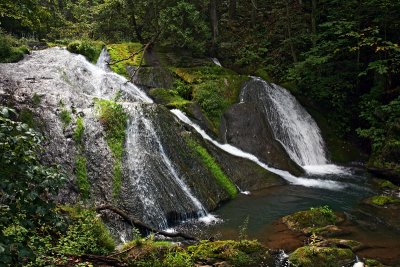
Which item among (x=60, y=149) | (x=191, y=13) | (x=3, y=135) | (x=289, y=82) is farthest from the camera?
(x=289, y=82)

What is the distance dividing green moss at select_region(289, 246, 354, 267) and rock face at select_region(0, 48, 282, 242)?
3684 mm

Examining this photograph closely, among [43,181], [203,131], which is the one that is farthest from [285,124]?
[43,181]

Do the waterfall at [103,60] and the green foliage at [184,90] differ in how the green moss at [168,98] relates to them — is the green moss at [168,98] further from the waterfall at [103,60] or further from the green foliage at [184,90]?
the waterfall at [103,60]

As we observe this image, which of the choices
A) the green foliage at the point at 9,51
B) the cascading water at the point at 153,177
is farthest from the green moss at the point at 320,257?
the green foliage at the point at 9,51

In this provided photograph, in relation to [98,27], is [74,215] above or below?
below

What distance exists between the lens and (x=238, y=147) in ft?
48.8

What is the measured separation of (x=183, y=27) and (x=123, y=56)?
364 centimetres

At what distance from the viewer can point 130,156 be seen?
10.6 metres

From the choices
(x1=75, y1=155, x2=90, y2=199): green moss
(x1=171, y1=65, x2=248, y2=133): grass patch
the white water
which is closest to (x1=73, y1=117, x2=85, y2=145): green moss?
(x1=75, y1=155, x2=90, y2=199): green moss

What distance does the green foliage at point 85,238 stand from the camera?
18.7 feet

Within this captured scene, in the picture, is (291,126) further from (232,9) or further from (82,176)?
(232,9)

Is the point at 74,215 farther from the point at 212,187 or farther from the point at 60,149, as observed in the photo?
the point at 212,187

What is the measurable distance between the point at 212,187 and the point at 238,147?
345 cm

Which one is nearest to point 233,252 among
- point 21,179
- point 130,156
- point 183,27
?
point 21,179
